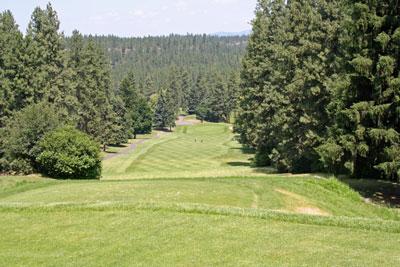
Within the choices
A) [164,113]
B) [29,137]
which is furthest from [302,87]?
[164,113]

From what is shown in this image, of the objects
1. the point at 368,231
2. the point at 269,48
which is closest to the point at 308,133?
the point at 269,48

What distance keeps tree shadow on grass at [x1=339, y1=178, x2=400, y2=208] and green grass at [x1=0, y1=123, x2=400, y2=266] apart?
78 cm

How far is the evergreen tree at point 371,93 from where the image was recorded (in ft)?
70.3

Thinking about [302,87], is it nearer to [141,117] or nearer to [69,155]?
[69,155]

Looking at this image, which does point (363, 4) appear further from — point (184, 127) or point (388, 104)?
point (184, 127)

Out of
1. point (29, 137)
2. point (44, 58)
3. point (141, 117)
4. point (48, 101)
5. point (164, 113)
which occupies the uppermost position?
point (44, 58)

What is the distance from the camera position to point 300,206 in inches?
736

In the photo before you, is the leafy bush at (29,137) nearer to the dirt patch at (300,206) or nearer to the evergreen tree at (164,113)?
the dirt patch at (300,206)

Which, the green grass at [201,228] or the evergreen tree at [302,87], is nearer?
the green grass at [201,228]

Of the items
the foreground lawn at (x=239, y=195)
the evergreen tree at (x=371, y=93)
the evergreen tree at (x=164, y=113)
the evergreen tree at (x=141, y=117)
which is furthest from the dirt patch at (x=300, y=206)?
the evergreen tree at (x=164, y=113)

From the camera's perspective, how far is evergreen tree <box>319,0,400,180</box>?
21.4 meters

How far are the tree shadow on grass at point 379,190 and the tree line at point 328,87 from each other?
607 millimetres

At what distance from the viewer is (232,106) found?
135250 millimetres

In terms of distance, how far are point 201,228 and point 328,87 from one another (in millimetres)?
21176
